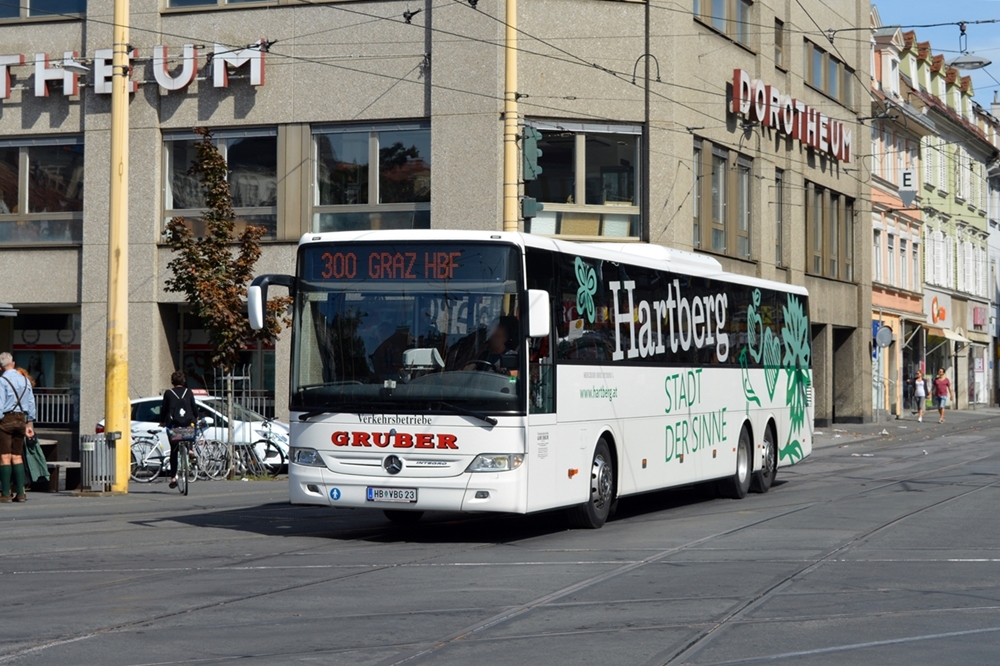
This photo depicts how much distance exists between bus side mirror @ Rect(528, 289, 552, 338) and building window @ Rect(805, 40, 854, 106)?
29871mm

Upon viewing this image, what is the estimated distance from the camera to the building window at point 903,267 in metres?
54.9

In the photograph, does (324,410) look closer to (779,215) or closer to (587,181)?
(587,181)

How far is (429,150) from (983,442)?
16.2 metres

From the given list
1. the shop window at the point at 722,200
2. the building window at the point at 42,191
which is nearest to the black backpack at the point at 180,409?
the building window at the point at 42,191

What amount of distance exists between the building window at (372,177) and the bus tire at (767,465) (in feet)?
34.0

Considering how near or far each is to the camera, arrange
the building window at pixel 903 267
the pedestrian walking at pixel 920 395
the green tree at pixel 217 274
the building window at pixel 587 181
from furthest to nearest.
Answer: the building window at pixel 903 267 < the pedestrian walking at pixel 920 395 < the building window at pixel 587 181 < the green tree at pixel 217 274

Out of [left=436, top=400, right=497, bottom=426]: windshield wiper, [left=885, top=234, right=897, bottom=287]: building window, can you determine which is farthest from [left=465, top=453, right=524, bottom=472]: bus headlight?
[left=885, top=234, right=897, bottom=287]: building window

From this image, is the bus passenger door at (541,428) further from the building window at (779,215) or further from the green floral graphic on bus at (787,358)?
the building window at (779,215)

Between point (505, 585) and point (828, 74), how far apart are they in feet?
116

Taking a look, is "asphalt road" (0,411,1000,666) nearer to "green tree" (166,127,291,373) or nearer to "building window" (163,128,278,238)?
"green tree" (166,127,291,373)

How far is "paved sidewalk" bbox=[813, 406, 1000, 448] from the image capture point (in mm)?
38000

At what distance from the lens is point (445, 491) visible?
43.9 ft

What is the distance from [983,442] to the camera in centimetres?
3609

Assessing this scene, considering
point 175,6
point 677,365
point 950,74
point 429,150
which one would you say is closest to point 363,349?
point 677,365
